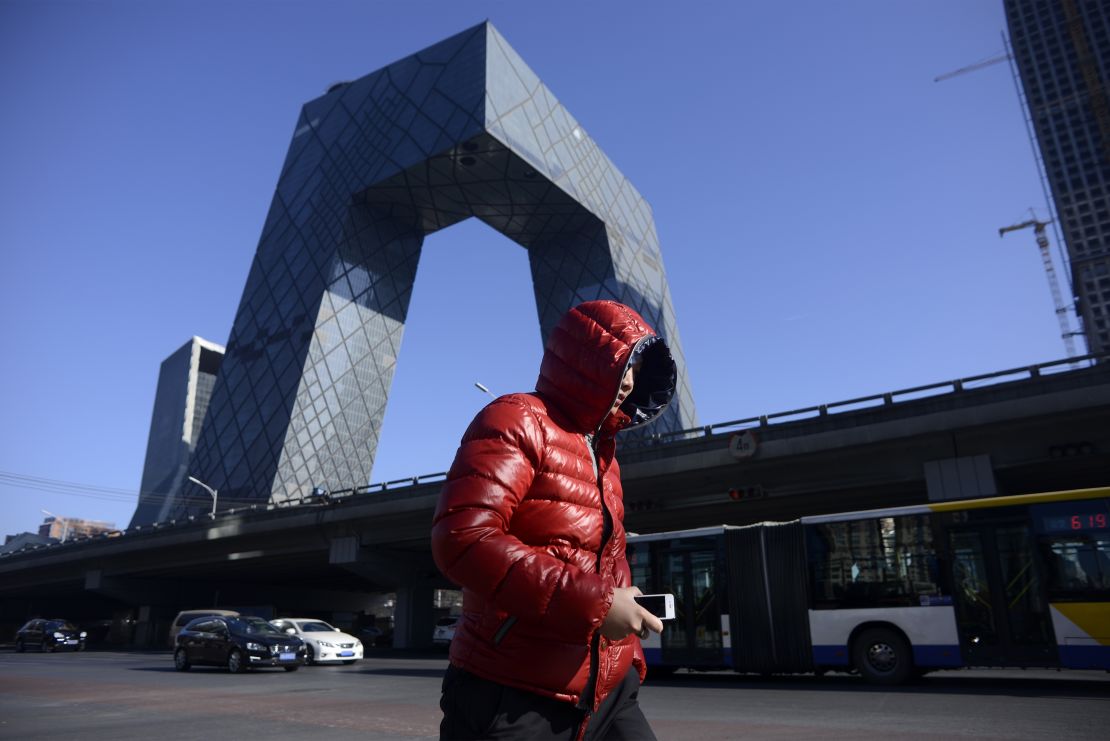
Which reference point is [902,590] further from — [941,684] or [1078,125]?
[1078,125]

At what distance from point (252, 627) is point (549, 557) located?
20021 mm

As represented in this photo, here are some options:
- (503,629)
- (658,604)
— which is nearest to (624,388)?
(658,604)

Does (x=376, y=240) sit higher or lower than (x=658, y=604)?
higher

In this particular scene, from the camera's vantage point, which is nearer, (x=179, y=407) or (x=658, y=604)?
(x=658, y=604)

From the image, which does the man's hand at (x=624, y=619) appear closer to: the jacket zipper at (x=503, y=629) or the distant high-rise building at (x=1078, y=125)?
the jacket zipper at (x=503, y=629)

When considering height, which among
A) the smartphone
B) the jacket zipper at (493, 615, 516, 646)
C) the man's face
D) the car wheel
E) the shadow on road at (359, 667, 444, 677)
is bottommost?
the shadow on road at (359, 667, 444, 677)

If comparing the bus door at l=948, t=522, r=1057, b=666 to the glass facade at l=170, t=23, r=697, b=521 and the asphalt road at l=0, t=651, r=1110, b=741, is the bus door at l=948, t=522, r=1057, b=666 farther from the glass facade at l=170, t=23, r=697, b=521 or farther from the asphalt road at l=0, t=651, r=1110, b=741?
the glass facade at l=170, t=23, r=697, b=521

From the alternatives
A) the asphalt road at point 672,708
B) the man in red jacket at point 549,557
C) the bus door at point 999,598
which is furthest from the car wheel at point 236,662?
the man in red jacket at point 549,557

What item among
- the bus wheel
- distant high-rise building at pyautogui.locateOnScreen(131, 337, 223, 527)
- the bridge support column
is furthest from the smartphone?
distant high-rise building at pyautogui.locateOnScreen(131, 337, 223, 527)

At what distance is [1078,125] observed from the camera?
4857 inches

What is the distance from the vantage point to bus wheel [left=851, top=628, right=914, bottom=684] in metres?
12.2

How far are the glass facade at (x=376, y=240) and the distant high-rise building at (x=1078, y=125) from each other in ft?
288

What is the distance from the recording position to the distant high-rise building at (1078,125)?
119000mm

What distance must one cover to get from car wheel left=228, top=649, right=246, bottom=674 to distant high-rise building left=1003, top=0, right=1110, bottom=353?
13218 cm
